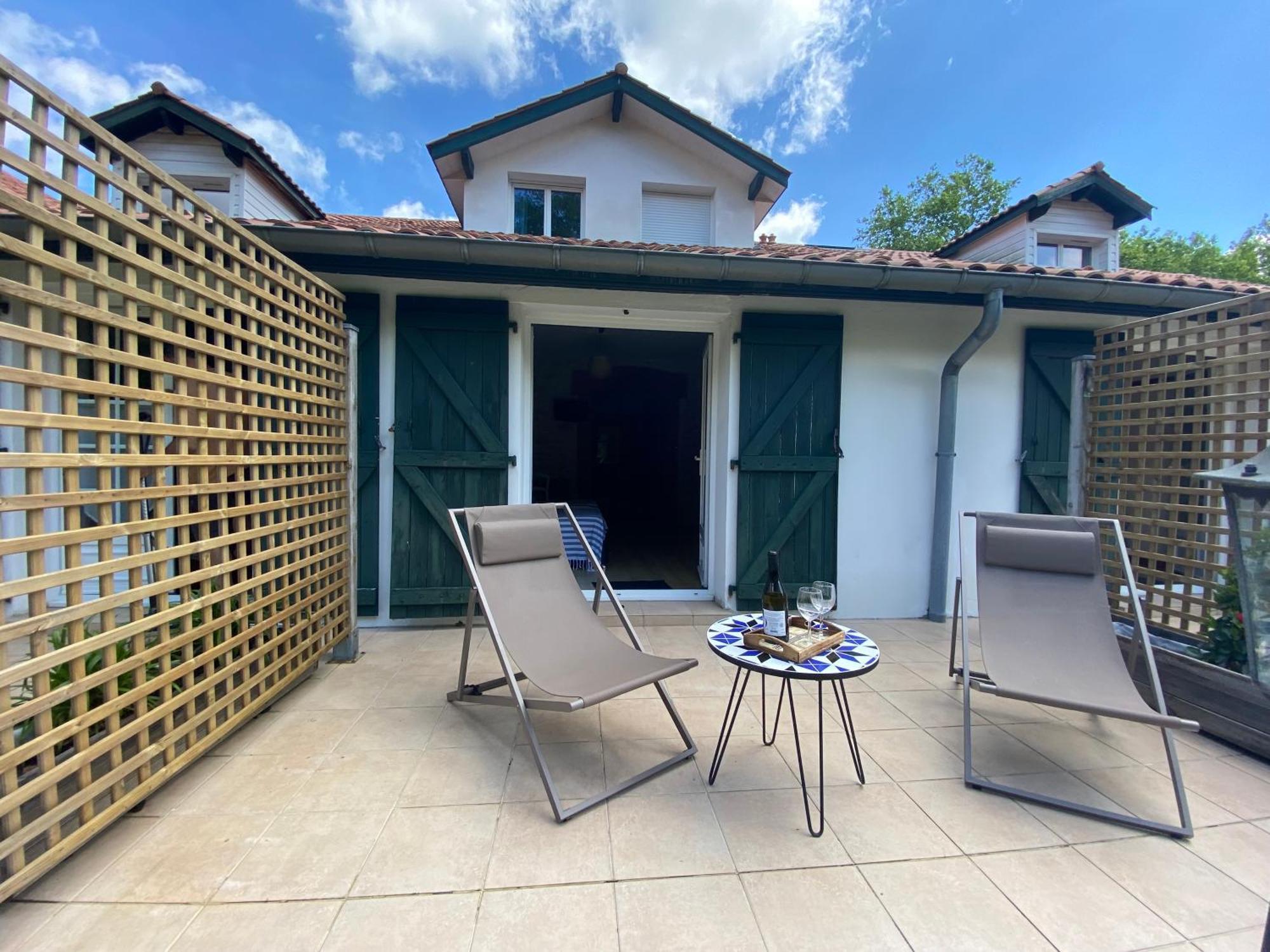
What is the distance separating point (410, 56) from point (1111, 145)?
11519mm

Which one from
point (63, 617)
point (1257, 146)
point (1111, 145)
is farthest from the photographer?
point (1257, 146)

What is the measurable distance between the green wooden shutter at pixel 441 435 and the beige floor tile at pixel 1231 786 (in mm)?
3754

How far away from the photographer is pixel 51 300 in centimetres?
138

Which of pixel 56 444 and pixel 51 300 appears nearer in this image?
pixel 51 300

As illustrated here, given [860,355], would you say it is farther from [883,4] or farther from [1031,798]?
[883,4]

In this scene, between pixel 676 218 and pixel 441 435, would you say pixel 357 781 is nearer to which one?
pixel 441 435

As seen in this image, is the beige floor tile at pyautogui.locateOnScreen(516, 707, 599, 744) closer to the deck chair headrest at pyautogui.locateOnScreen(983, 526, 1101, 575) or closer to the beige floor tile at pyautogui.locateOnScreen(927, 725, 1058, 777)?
the beige floor tile at pyautogui.locateOnScreen(927, 725, 1058, 777)

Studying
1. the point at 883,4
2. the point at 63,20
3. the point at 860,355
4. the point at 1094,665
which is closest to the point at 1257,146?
the point at 883,4

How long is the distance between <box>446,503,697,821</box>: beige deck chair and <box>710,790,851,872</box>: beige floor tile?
304mm

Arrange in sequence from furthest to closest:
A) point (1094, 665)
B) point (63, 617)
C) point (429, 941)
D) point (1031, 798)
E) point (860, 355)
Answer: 1. point (860, 355)
2. point (1094, 665)
3. point (1031, 798)
4. point (63, 617)
5. point (429, 941)

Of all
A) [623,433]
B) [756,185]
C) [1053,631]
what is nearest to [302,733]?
[1053,631]

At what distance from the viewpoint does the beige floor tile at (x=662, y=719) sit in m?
2.31

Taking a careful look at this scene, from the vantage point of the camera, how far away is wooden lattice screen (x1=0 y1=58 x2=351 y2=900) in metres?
1.34

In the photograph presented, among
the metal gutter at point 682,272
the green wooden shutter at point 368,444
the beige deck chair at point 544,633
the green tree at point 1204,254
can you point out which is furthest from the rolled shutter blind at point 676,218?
the green tree at point 1204,254
